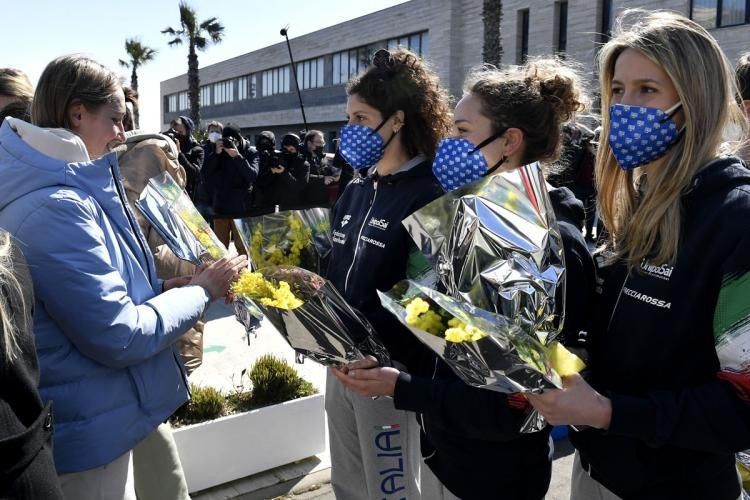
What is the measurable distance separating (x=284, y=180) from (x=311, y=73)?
Answer: 1460 inches

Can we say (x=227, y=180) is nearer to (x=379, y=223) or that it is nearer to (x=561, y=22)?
(x=379, y=223)

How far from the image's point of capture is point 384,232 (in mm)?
2391

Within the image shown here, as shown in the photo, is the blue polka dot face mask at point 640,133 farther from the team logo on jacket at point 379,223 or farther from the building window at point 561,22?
the building window at point 561,22

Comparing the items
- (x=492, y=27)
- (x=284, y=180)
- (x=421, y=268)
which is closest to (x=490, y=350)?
(x=421, y=268)

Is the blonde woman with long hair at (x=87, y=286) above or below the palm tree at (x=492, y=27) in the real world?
below

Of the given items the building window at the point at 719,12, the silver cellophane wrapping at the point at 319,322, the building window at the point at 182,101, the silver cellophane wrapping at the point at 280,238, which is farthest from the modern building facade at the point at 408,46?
the silver cellophane wrapping at the point at 319,322

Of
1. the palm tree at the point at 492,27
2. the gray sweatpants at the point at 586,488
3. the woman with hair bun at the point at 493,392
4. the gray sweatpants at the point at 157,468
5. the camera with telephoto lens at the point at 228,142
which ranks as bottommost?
the gray sweatpants at the point at 157,468

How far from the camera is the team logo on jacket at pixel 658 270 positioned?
149cm

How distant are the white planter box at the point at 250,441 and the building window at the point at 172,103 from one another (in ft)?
237

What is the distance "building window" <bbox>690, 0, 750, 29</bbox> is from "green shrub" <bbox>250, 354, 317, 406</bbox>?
75.7ft

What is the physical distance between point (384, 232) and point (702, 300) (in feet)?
4.01

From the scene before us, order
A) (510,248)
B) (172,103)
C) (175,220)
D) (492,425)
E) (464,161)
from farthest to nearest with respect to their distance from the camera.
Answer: (172,103), (175,220), (464,161), (492,425), (510,248)

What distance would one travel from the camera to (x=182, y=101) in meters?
68.7

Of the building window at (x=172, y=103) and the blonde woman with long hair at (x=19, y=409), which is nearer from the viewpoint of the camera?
the blonde woman with long hair at (x=19, y=409)
